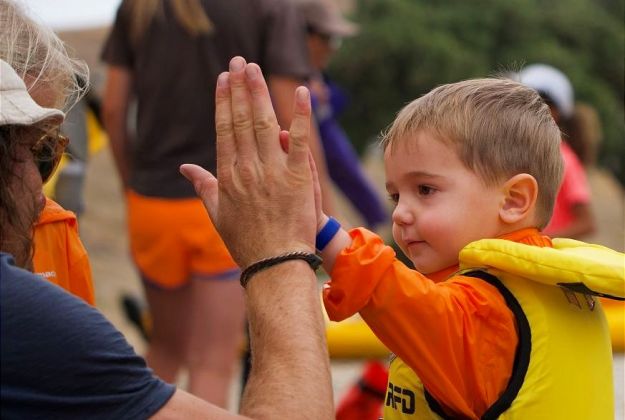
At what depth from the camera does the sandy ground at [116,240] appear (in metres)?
7.97

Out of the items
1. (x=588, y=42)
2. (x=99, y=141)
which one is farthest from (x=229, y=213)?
(x=588, y=42)

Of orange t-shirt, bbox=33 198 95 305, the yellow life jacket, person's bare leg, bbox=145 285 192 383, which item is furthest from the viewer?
person's bare leg, bbox=145 285 192 383

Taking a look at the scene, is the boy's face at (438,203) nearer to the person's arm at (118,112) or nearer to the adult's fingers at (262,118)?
the adult's fingers at (262,118)

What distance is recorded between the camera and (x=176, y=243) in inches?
193

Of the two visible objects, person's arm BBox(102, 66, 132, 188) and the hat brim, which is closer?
the hat brim

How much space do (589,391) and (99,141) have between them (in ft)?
15.1

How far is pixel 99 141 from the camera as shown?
673 cm

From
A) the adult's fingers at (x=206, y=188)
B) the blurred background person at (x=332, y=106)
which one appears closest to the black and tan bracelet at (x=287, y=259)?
the adult's fingers at (x=206, y=188)

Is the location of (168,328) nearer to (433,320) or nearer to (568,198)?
(568,198)

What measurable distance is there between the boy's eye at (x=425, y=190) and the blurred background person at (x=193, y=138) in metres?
2.33

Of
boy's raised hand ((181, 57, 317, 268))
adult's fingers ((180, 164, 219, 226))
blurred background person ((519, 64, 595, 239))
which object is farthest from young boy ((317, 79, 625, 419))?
blurred background person ((519, 64, 595, 239))

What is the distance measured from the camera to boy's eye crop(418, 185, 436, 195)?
8.37 ft

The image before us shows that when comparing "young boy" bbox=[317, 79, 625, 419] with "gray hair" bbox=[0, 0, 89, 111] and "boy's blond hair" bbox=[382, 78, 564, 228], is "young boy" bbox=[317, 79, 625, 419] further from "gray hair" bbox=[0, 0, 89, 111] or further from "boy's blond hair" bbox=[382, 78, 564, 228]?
"gray hair" bbox=[0, 0, 89, 111]

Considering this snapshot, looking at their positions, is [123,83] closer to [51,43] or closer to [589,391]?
[51,43]
